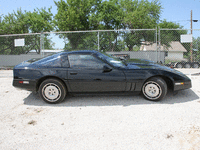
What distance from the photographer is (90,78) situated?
3.62m

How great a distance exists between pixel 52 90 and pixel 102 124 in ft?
5.40

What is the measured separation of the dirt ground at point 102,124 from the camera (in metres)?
2.12

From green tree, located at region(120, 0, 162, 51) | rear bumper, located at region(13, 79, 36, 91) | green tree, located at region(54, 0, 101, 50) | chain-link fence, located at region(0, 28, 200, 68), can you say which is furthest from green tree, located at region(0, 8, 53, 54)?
rear bumper, located at region(13, 79, 36, 91)

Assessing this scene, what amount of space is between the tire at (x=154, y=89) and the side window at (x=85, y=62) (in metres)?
1.21

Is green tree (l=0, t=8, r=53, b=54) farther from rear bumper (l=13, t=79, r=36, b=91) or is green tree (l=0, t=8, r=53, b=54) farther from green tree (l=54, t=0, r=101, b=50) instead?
rear bumper (l=13, t=79, r=36, b=91)

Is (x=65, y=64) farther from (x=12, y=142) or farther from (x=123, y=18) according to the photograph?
(x=123, y=18)

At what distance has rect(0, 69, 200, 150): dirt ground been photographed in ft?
6.94

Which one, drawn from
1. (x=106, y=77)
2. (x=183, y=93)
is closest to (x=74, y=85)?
(x=106, y=77)

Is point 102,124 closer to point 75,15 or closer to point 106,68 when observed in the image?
point 106,68

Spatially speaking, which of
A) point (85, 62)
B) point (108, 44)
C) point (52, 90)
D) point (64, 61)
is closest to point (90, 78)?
point (85, 62)

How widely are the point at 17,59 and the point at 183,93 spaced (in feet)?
44.8

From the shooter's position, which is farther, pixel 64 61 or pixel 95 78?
pixel 64 61

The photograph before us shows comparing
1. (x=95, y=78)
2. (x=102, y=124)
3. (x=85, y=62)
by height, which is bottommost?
(x=102, y=124)

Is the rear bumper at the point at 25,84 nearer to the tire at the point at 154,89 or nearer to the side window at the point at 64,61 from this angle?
the side window at the point at 64,61
